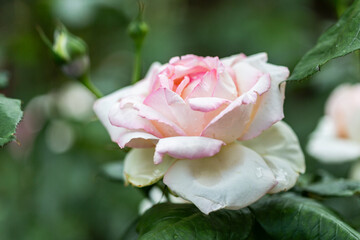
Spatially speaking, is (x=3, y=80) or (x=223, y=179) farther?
(x=3, y=80)

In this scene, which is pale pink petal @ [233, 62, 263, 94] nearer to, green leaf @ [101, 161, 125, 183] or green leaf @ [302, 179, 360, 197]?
green leaf @ [302, 179, 360, 197]

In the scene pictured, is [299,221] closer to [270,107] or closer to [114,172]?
[270,107]

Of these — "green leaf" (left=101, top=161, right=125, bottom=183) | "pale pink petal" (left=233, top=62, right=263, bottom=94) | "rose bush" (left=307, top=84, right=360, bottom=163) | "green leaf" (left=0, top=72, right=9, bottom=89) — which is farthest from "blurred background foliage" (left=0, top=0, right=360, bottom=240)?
"pale pink petal" (left=233, top=62, right=263, bottom=94)

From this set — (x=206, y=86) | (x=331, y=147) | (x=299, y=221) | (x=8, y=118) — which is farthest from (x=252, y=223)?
(x=331, y=147)

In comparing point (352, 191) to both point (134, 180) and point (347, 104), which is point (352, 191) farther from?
point (347, 104)

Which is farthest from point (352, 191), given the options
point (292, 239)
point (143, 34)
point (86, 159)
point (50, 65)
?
point (50, 65)
